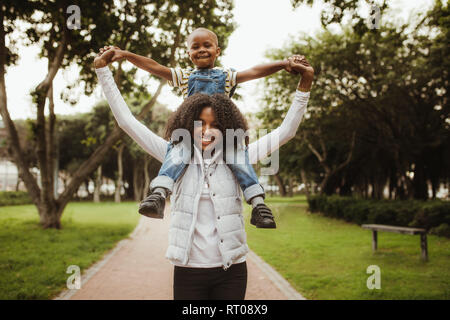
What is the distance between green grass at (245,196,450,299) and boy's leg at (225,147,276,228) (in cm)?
211

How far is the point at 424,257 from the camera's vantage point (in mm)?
8977

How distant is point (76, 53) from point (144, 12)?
8.15 feet

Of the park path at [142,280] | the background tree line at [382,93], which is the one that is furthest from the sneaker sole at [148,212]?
the background tree line at [382,93]

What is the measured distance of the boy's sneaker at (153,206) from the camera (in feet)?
5.91

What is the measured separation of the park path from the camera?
6.39 meters

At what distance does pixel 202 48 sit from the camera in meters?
2.24

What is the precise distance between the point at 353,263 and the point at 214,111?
7.99 m

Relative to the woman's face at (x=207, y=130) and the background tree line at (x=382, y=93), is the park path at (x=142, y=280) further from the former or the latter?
the background tree line at (x=382, y=93)

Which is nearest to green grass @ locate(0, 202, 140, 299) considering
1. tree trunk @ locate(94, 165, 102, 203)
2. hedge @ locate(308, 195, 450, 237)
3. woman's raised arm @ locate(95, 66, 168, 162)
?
woman's raised arm @ locate(95, 66, 168, 162)

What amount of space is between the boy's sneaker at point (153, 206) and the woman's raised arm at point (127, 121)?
0.34m

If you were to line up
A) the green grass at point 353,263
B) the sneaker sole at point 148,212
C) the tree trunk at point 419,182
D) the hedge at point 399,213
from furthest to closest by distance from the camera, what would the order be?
the tree trunk at point 419,182
the hedge at point 399,213
the green grass at point 353,263
the sneaker sole at point 148,212

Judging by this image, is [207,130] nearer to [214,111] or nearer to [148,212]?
[214,111]
